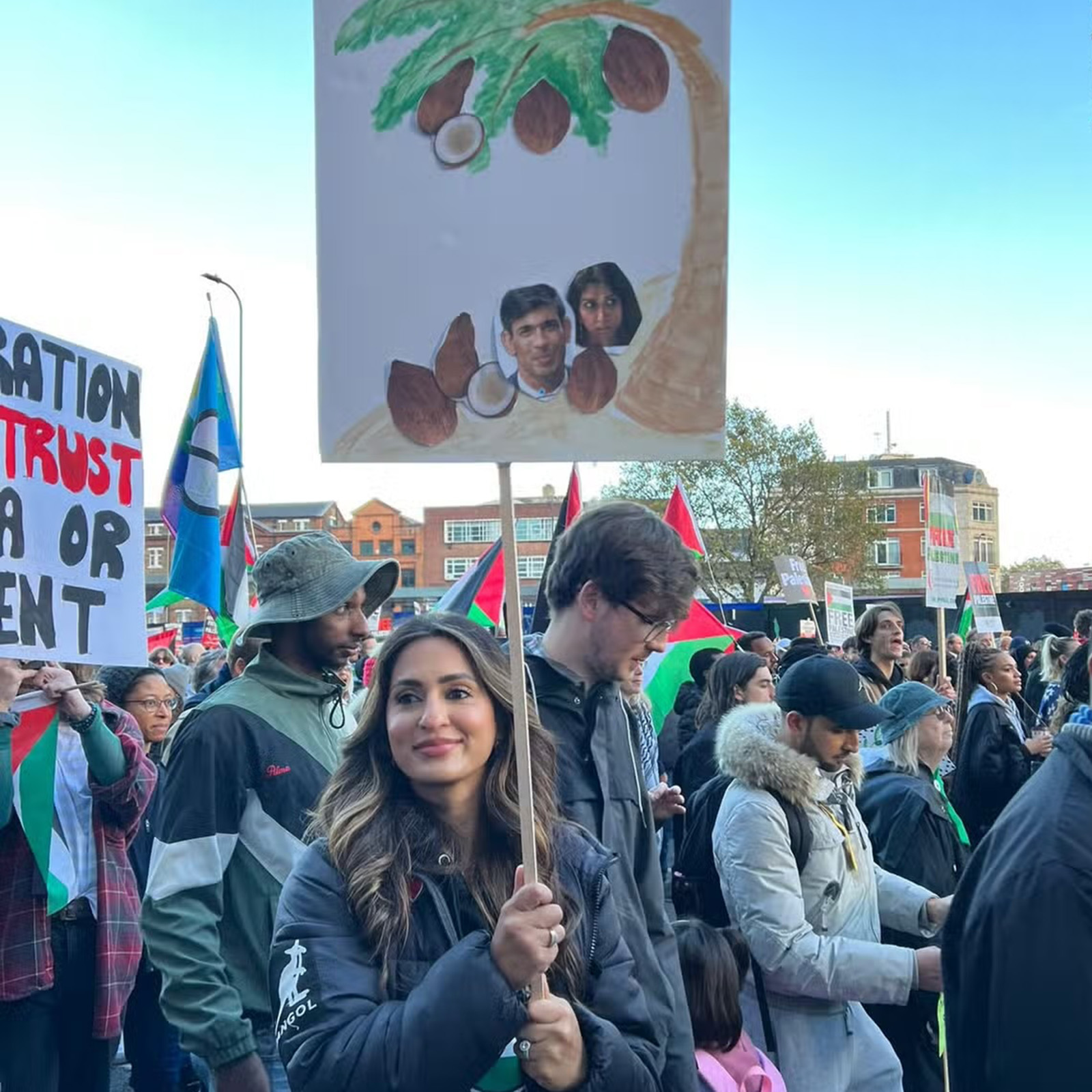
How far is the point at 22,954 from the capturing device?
3.98 metres

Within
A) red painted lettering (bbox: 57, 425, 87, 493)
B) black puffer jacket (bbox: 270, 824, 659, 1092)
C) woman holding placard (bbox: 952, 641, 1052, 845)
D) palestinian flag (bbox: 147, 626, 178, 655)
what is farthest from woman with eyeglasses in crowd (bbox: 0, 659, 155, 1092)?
palestinian flag (bbox: 147, 626, 178, 655)

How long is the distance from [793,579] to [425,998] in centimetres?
1661

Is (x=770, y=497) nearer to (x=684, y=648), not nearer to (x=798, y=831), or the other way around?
(x=684, y=648)

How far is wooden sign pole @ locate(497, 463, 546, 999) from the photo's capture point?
2.10m

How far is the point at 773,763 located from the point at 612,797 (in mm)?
1147

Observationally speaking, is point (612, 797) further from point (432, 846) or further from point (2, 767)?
point (2, 767)

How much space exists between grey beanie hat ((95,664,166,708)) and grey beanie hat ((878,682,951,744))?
11.1ft

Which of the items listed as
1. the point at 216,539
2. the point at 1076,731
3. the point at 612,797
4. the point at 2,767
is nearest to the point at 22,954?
the point at 2,767

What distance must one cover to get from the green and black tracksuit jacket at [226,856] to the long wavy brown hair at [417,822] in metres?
0.81

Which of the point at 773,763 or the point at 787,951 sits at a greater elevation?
the point at 773,763

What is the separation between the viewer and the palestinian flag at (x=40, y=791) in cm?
411

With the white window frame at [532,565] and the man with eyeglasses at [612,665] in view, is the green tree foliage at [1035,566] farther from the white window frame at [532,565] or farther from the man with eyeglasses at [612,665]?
the man with eyeglasses at [612,665]

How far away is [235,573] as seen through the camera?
8164mm

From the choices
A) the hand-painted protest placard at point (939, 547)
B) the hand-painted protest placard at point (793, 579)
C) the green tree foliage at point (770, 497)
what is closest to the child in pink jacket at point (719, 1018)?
the hand-painted protest placard at point (939, 547)
